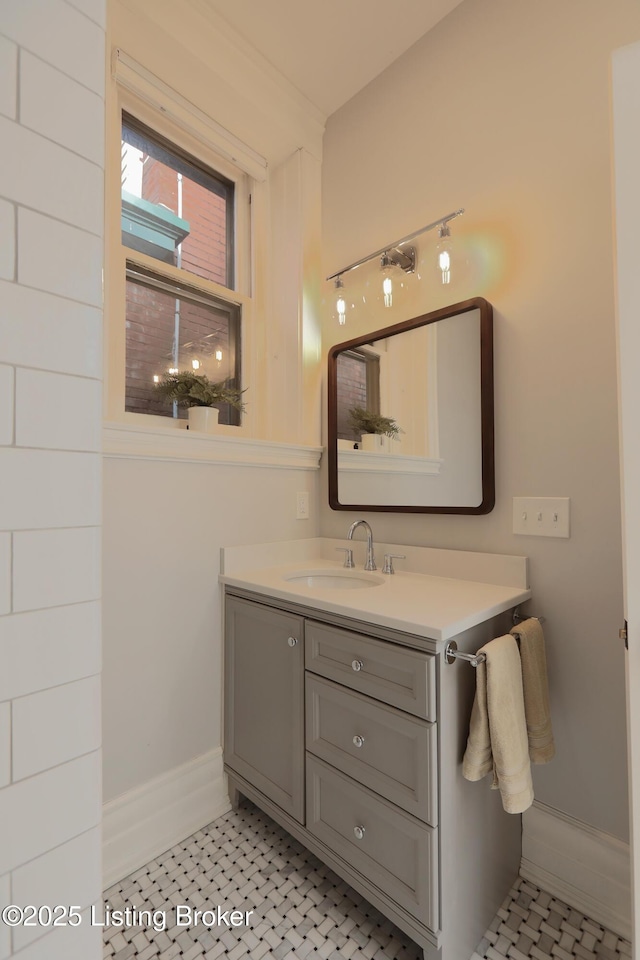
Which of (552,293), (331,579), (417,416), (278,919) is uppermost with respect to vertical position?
(552,293)

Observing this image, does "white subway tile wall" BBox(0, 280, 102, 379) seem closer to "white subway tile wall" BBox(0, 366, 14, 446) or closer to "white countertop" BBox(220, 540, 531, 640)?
"white subway tile wall" BBox(0, 366, 14, 446)

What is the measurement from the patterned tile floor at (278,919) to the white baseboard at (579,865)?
0.03 m

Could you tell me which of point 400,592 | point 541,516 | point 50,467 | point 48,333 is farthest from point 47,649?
point 541,516

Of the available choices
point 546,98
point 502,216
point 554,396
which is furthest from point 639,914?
point 546,98

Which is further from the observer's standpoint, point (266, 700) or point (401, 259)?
point (401, 259)

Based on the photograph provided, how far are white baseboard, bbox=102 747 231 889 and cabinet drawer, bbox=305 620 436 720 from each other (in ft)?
2.26

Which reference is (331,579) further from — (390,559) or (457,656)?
(457,656)

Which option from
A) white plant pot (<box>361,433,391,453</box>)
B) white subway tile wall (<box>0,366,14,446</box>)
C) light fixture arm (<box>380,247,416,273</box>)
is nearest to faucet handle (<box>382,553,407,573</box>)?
white plant pot (<box>361,433,391,453</box>)

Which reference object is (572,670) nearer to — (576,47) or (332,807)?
(332,807)

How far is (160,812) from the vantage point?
1559mm

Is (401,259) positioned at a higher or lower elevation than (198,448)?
higher

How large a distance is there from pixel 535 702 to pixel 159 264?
1.99 metres

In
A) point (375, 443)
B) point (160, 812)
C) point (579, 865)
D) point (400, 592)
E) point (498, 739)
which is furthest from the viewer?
point (375, 443)

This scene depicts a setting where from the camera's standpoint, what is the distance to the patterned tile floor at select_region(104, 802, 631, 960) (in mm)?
1196
